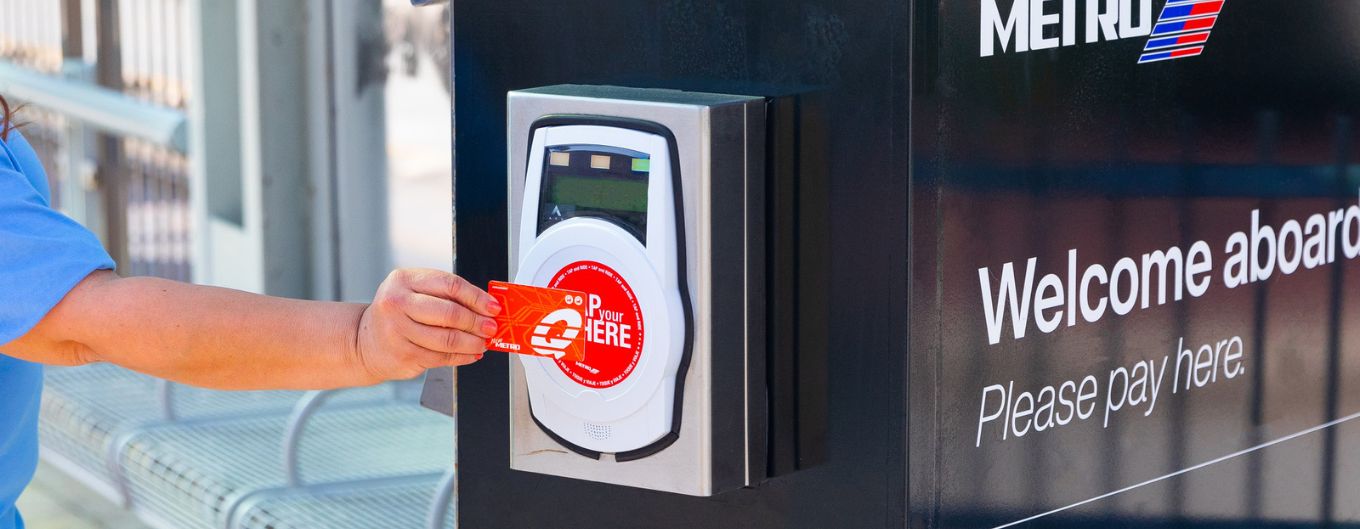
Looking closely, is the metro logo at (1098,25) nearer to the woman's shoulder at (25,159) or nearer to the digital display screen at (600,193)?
the digital display screen at (600,193)

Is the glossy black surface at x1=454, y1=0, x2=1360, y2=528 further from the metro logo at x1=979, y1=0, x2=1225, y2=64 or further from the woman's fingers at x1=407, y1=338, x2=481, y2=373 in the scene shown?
the woman's fingers at x1=407, y1=338, x2=481, y2=373

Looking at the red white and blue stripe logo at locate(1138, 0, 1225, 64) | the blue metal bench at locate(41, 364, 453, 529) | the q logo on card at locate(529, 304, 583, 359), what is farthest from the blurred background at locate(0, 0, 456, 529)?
the red white and blue stripe logo at locate(1138, 0, 1225, 64)

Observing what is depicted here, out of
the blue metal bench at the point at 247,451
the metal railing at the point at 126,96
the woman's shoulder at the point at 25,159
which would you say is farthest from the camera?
the metal railing at the point at 126,96

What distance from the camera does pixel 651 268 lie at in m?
1.78

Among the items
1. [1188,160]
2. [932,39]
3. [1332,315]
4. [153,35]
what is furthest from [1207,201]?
[153,35]

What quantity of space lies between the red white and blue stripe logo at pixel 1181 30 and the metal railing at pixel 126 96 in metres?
4.18

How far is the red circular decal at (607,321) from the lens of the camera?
5.90 ft

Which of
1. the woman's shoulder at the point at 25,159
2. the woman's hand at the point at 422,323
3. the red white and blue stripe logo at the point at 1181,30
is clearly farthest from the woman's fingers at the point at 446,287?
the red white and blue stripe logo at the point at 1181,30

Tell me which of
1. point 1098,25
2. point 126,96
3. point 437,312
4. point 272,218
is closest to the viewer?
point 437,312

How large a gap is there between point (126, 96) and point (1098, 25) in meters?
4.36

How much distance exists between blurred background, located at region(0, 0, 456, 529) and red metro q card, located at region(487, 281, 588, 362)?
2.17 metres

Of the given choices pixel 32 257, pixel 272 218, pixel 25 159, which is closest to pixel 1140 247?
pixel 32 257

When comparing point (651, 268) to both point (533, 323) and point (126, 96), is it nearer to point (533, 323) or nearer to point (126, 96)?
point (533, 323)

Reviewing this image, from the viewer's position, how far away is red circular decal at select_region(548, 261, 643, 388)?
1.80 m
